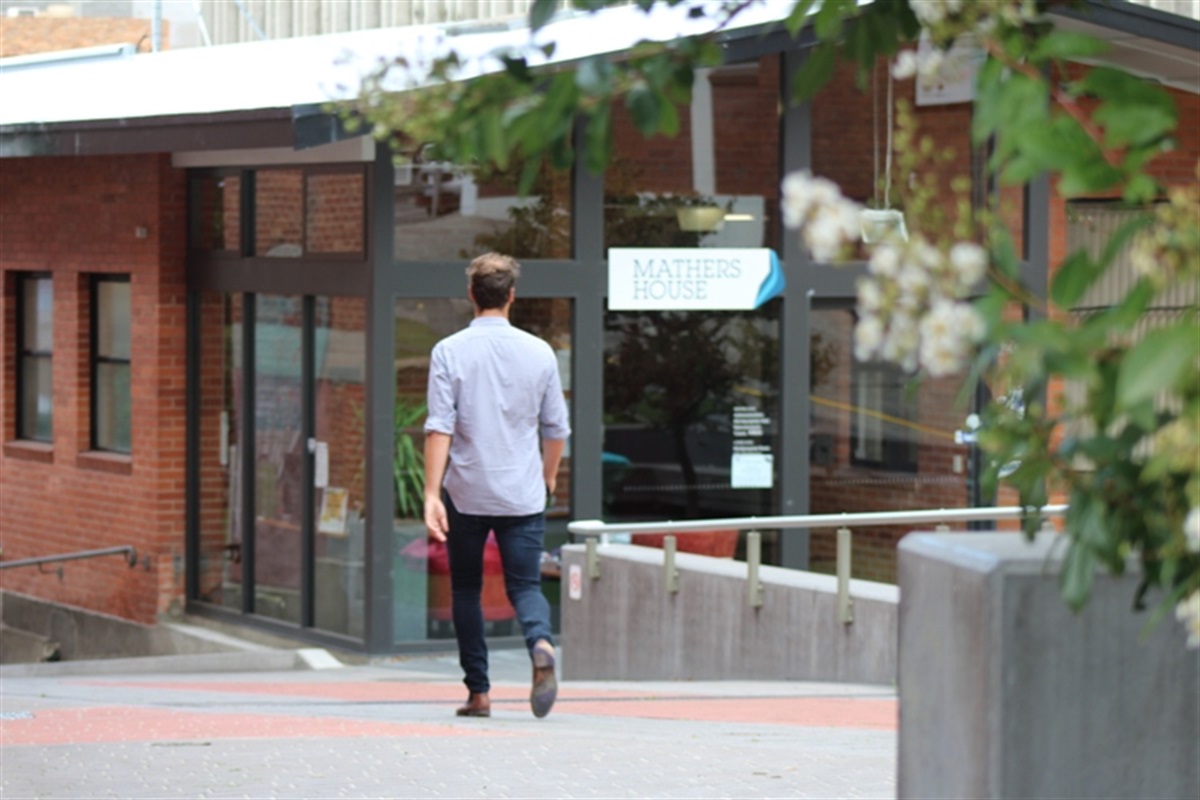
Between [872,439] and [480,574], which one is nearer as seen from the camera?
[480,574]

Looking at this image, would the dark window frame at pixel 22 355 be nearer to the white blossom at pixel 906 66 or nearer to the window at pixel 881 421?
the window at pixel 881 421

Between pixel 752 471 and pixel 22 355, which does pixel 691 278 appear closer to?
pixel 752 471

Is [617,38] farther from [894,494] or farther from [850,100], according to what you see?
[894,494]

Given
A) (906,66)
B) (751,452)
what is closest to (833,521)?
(751,452)

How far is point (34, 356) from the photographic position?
16000 millimetres

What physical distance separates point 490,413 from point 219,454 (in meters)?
7.03

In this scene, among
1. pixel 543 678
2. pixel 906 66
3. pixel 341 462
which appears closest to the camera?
pixel 906 66

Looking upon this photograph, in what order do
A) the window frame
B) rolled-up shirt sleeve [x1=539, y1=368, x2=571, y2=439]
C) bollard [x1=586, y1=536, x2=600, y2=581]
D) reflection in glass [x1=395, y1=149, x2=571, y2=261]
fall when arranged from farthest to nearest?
the window frame, reflection in glass [x1=395, y1=149, x2=571, y2=261], bollard [x1=586, y1=536, x2=600, y2=581], rolled-up shirt sleeve [x1=539, y1=368, x2=571, y2=439]

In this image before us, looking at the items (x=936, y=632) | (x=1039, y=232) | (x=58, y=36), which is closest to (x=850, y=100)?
(x=1039, y=232)

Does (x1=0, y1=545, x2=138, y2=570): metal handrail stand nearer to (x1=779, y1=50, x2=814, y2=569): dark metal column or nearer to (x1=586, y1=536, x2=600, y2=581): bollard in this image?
(x1=586, y1=536, x2=600, y2=581): bollard

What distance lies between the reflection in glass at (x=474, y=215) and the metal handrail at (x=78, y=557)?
3713 millimetres

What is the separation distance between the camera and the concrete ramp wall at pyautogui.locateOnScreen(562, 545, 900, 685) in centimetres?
1002

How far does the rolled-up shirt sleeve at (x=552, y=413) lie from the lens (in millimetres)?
7637

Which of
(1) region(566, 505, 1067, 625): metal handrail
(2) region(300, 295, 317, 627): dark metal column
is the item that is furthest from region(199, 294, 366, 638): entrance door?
(1) region(566, 505, 1067, 625): metal handrail
